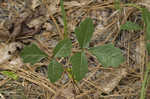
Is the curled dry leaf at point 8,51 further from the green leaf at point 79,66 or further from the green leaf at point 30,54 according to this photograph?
the green leaf at point 79,66

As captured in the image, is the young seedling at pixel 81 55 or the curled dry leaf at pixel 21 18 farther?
the curled dry leaf at pixel 21 18

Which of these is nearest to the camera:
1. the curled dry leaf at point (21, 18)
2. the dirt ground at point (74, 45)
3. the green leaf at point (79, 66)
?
the green leaf at point (79, 66)

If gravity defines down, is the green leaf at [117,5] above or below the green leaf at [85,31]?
above

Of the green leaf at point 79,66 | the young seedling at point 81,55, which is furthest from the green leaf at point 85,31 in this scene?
the green leaf at point 79,66

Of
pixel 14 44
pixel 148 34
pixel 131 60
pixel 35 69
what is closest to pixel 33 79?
pixel 35 69

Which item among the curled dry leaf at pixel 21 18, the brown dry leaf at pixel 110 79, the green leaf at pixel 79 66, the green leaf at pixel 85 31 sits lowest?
the brown dry leaf at pixel 110 79

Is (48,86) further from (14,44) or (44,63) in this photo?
(14,44)

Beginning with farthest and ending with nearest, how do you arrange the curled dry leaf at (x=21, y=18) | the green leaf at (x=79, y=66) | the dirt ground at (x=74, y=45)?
1. the curled dry leaf at (x=21, y=18)
2. the dirt ground at (x=74, y=45)
3. the green leaf at (x=79, y=66)

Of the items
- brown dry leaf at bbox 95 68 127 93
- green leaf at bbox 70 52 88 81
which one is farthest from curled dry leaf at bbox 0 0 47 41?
brown dry leaf at bbox 95 68 127 93
